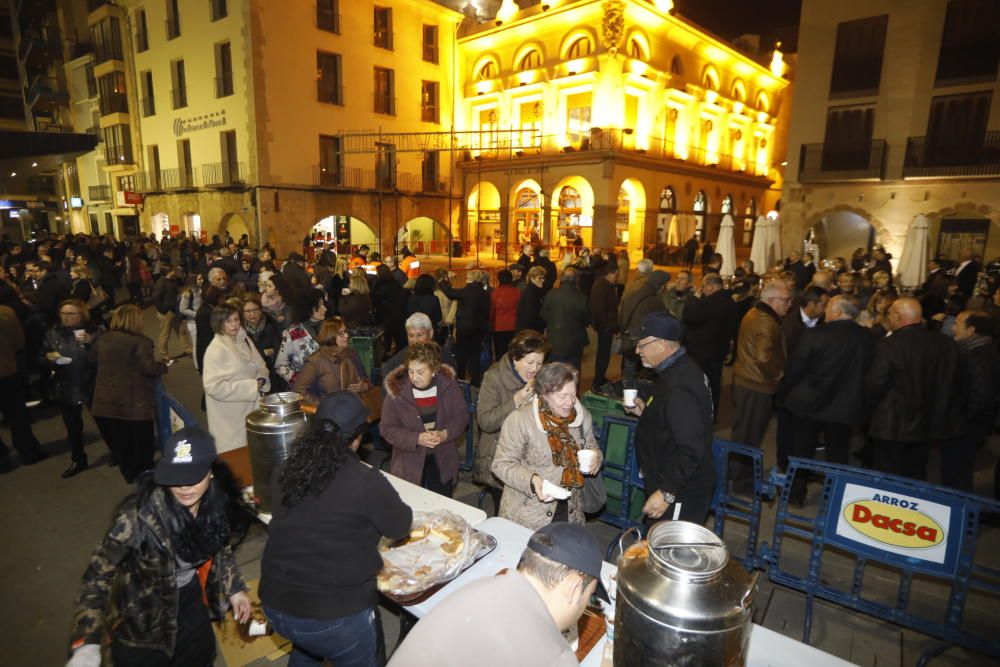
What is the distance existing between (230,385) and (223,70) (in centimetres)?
2408

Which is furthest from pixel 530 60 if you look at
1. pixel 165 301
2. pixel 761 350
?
pixel 761 350

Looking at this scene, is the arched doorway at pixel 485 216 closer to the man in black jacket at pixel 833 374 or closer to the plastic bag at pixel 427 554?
the man in black jacket at pixel 833 374

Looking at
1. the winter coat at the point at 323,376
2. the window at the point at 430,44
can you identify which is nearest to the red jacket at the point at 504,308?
the winter coat at the point at 323,376

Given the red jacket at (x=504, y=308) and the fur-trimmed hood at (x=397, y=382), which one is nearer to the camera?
the fur-trimmed hood at (x=397, y=382)

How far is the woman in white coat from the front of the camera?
4.58 m

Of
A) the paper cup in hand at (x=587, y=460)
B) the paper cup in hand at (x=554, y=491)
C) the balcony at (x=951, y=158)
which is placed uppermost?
the balcony at (x=951, y=158)

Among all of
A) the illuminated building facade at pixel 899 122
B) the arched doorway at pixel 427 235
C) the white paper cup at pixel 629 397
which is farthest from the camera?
the arched doorway at pixel 427 235

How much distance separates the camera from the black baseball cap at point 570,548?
5.64ft

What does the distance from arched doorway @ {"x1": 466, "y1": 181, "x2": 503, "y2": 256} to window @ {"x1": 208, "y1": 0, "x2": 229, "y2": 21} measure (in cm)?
1347

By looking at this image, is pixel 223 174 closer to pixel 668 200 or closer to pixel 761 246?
pixel 761 246

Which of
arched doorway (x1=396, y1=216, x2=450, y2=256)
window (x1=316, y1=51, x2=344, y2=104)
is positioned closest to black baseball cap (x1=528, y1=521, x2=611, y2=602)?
window (x1=316, y1=51, x2=344, y2=104)

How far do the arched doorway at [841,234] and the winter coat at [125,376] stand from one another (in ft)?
87.0

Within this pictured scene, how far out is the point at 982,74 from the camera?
17906mm

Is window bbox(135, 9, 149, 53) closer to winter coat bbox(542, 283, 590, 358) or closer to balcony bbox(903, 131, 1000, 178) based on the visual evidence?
winter coat bbox(542, 283, 590, 358)
